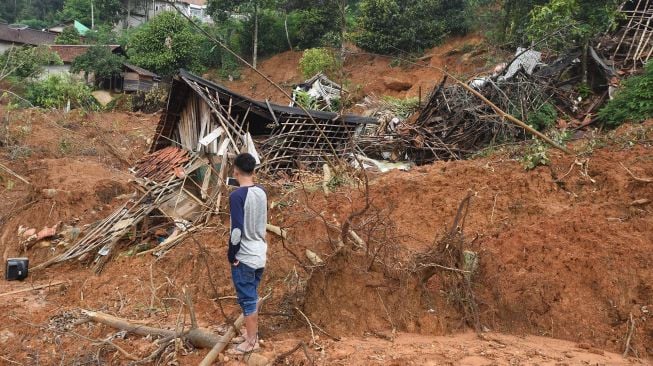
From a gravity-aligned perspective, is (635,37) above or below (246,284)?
above

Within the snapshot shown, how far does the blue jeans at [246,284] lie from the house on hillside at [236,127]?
4.13 meters

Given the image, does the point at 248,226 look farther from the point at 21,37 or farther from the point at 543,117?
the point at 21,37

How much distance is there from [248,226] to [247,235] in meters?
0.07

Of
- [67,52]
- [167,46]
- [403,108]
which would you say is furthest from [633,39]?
[67,52]

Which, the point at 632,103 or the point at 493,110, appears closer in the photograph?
the point at 632,103

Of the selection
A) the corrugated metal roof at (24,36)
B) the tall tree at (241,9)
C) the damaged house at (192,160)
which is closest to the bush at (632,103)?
the damaged house at (192,160)

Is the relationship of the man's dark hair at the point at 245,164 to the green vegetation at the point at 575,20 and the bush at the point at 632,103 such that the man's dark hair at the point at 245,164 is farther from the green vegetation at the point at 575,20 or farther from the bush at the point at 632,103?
the green vegetation at the point at 575,20

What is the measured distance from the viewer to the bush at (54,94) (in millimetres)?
24922

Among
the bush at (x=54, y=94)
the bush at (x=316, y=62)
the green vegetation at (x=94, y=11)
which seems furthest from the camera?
the green vegetation at (x=94, y=11)

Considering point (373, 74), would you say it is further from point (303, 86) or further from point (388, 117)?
point (388, 117)

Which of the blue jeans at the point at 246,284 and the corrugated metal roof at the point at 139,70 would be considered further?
the corrugated metal roof at the point at 139,70

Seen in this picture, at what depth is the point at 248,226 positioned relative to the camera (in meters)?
3.94

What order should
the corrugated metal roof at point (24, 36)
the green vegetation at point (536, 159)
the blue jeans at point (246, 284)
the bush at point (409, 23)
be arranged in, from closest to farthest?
the blue jeans at point (246, 284) → the green vegetation at point (536, 159) → the bush at point (409, 23) → the corrugated metal roof at point (24, 36)

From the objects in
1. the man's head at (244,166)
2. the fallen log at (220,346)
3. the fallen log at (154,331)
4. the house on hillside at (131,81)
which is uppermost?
the man's head at (244,166)
